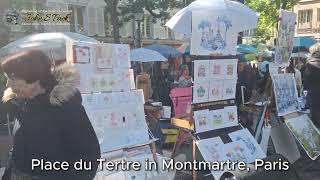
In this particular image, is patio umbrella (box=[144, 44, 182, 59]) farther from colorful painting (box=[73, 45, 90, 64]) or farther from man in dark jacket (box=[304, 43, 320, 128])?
colorful painting (box=[73, 45, 90, 64])

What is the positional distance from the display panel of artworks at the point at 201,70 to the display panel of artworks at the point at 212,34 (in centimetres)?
11

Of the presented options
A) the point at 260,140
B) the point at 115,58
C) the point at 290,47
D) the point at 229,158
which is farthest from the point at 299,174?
the point at 115,58

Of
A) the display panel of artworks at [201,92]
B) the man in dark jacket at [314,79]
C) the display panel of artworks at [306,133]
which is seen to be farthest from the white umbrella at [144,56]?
the display panel of artworks at [201,92]

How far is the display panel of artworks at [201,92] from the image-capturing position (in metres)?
4.82

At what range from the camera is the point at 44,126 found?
6.96ft

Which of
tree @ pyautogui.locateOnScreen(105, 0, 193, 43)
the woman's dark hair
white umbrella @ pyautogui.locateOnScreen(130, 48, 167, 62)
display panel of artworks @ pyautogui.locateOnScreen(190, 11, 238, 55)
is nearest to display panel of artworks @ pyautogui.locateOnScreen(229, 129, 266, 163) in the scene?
display panel of artworks @ pyautogui.locateOnScreen(190, 11, 238, 55)

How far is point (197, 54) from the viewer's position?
4.83 m

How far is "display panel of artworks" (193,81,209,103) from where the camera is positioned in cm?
482

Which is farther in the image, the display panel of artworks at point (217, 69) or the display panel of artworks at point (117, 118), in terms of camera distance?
the display panel of artworks at point (217, 69)

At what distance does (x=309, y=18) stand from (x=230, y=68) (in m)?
41.7

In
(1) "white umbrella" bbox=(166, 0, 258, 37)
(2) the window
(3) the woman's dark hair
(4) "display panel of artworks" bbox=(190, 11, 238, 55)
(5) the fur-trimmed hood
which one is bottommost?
(5) the fur-trimmed hood

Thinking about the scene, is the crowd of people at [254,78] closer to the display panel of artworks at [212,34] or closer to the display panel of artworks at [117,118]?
the display panel of artworks at [212,34]

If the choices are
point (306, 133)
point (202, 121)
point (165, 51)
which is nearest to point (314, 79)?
point (306, 133)

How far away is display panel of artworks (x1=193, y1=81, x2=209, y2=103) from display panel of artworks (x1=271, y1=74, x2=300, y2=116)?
118cm
